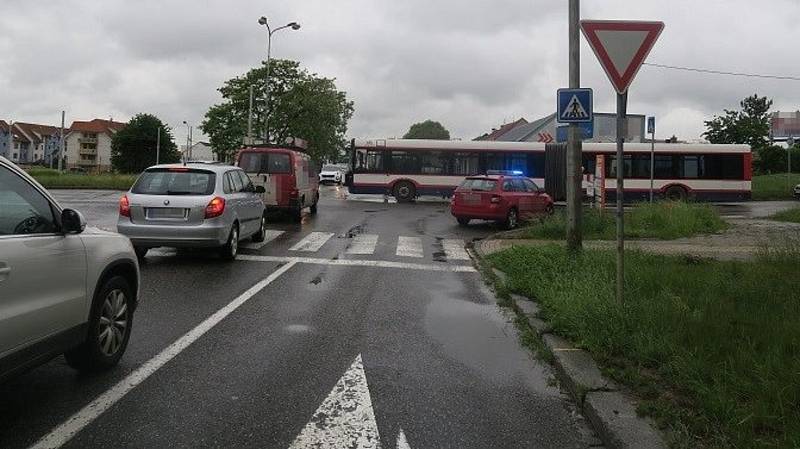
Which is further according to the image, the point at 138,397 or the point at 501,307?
the point at 501,307

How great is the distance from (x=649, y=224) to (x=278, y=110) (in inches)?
1794

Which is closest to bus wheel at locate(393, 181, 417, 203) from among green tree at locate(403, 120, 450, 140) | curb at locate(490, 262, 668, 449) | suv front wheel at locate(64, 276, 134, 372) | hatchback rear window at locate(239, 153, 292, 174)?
hatchback rear window at locate(239, 153, 292, 174)

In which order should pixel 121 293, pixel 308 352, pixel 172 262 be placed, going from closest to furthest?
1. pixel 121 293
2. pixel 308 352
3. pixel 172 262

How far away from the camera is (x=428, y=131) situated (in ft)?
492

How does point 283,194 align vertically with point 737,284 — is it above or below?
above

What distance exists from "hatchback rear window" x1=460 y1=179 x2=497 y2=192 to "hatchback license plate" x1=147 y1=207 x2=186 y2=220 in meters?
9.47

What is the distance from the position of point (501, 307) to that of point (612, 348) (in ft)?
8.47

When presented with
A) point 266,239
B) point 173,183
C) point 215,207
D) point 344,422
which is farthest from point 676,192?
point 344,422

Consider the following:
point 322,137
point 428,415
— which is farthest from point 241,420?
point 322,137

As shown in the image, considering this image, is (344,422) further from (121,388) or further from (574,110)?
(574,110)

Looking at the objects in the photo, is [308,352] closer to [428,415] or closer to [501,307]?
[428,415]

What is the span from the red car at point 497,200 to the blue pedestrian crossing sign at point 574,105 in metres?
7.32

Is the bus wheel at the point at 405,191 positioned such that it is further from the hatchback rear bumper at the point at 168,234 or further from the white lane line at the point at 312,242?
the hatchback rear bumper at the point at 168,234

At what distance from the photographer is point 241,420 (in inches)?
159
